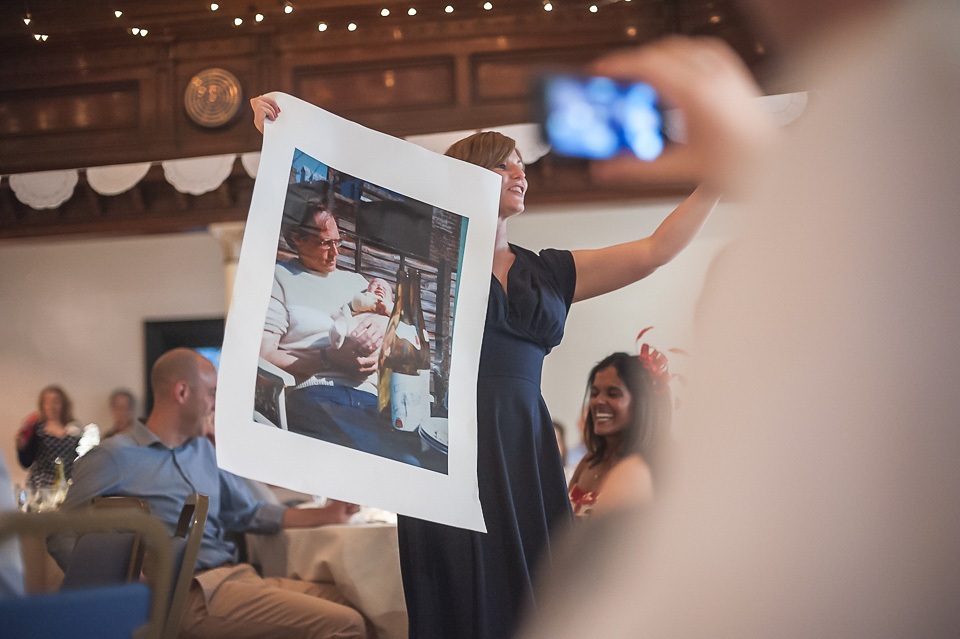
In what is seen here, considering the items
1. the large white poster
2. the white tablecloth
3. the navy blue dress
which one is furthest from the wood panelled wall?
the large white poster

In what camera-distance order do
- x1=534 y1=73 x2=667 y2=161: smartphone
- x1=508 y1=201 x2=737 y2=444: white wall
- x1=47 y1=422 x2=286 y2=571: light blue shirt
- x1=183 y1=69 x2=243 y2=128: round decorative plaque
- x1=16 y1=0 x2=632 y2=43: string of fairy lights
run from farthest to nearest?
x1=508 y1=201 x2=737 y2=444: white wall
x1=183 y1=69 x2=243 y2=128: round decorative plaque
x1=16 y1=0 x2=632 y2=43: string of fairy lights
x1=47 y1=422 x2=286 y2=571: light blue shirt
x1=534 y1=73 x2=667 y2=161: smartphone

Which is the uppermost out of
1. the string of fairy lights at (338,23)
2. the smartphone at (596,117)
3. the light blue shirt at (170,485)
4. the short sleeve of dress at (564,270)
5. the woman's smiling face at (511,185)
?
the string of fairy lights at (338,23)

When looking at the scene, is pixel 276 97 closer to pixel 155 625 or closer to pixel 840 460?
pixel 155 625

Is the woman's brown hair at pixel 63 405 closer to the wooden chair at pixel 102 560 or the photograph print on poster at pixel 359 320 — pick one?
the wooden chair at pixel 102 560

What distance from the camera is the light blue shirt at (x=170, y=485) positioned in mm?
2555

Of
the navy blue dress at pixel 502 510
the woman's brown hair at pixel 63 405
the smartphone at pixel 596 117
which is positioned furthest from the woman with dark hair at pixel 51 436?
the smartphone at pixel 596 117

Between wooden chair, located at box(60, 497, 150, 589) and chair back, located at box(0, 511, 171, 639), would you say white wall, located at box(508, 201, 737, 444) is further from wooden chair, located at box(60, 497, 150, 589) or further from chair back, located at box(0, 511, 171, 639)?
chair back, located at box(0, 511, 171, 639)

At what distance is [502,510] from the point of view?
1.32 m

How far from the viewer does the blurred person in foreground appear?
0.95 feet

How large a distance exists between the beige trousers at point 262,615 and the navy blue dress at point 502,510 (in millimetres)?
1227

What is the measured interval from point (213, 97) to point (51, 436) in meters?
3.31

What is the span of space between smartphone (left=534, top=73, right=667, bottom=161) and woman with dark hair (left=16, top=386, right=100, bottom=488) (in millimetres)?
6159

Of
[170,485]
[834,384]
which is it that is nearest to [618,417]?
[170,485]

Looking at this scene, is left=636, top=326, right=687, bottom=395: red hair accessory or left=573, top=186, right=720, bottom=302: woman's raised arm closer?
left=573, top=186, right=720, bottom=302: woman's raised arm
